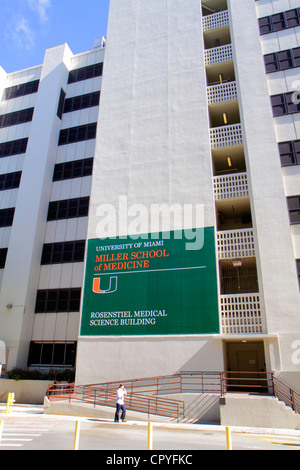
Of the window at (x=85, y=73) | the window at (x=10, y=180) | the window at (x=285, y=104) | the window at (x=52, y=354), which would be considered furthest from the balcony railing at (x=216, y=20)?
the window at (x=52, y=354)

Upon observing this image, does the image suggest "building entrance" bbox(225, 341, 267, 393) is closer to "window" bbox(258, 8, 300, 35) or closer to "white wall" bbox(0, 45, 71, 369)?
"white wall" bbox(0, 45, 71, 369)

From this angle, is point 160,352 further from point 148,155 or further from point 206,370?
point 148,155

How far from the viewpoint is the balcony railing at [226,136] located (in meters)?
22.5

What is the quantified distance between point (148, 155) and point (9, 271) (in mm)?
14209

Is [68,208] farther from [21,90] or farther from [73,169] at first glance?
[21,90]

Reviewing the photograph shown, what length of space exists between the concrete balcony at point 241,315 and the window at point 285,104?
467 inches

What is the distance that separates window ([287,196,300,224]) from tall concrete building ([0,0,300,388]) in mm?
181

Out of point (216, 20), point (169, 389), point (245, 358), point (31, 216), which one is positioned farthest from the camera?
point (31, 216)

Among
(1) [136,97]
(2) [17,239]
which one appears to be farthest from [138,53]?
(2) [17,239]

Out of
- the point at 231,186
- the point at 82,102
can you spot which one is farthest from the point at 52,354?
the point at 82,102

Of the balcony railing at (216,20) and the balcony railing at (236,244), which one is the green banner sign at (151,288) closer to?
the balcony railing at (236,244)

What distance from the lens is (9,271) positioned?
27172 millimetres

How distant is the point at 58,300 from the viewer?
85.9ft

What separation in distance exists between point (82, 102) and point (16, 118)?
7176 millimetres
